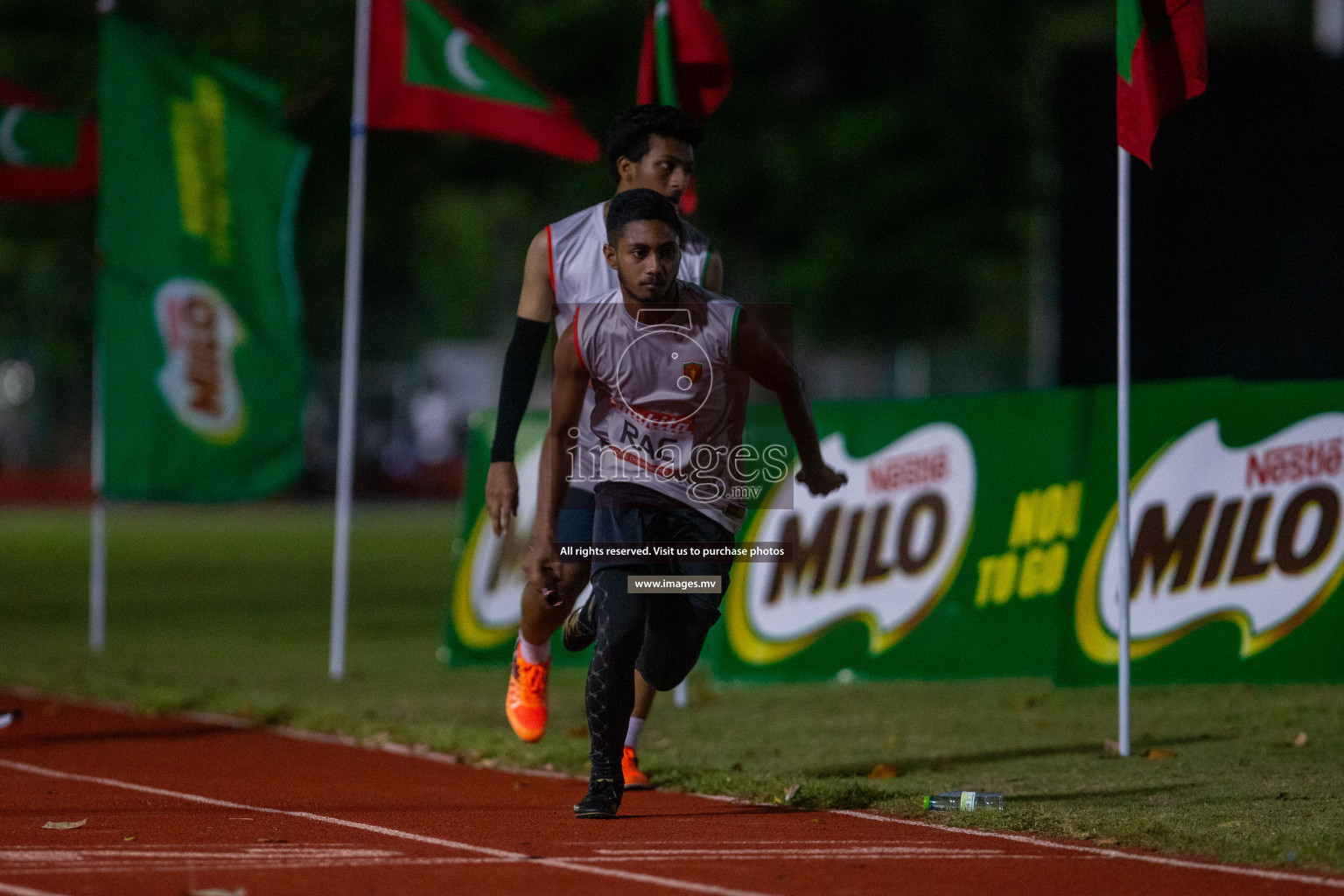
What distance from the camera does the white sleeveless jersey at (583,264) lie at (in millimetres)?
6824

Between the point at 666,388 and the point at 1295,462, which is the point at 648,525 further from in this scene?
the point at 1295,462

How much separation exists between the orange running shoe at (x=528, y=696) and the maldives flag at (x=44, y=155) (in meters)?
8.72

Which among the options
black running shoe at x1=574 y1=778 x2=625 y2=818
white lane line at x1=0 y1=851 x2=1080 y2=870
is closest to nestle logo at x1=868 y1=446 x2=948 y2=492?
black running shoe at x1=574 y1=778 x2=625 y2=818

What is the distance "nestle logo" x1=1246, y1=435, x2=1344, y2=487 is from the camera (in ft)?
31.4

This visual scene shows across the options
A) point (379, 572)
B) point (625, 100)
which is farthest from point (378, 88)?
point (625, 100)

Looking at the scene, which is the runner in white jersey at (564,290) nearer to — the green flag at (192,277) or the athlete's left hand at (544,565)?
the athlete's left hand at (544,565)

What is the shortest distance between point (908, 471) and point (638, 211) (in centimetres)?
477

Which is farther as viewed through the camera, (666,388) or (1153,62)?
(1153,62)

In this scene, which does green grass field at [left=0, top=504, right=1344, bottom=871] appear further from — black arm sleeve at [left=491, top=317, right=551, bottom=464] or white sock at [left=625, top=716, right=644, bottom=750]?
black arm sleeve at [left=491, top=317, right=551, bottom=464]

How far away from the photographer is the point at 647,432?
6438 mm

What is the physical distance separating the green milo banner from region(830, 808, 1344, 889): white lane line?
9.85ft

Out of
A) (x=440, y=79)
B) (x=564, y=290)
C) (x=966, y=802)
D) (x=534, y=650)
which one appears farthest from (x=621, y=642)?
(x=440, y=79)

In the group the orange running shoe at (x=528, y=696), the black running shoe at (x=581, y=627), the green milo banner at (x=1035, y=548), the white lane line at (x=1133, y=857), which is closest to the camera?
the white lane line at (x=1133, y=857)

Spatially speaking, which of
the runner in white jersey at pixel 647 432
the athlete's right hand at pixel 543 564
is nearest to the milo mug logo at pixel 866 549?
the runner in white jersey at pixel 647 432
